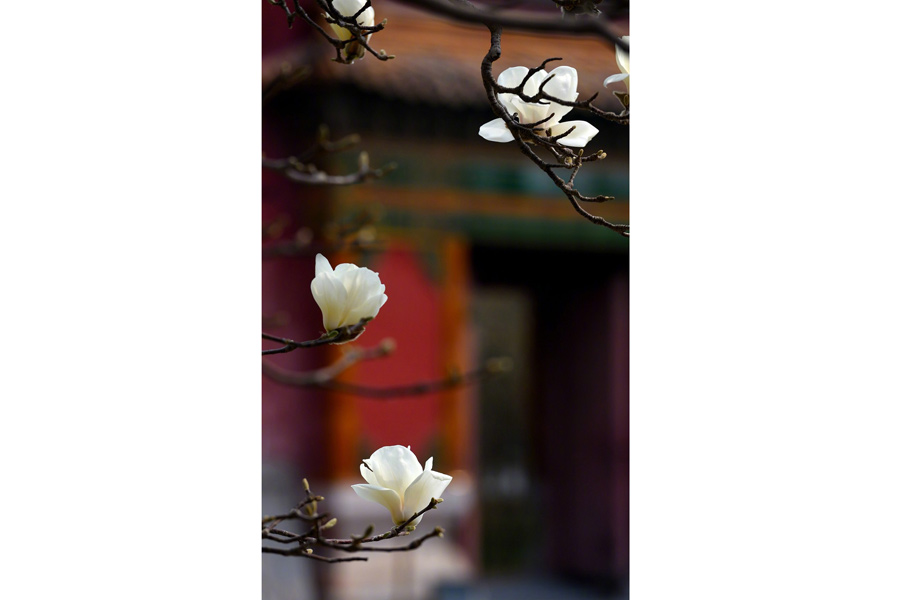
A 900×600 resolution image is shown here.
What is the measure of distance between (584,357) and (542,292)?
1.26ft

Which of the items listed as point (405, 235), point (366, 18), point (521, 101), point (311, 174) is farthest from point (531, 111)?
point (405, 235)

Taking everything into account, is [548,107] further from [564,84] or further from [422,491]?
[422,491]

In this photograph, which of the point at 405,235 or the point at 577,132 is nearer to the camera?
the point at 577,132

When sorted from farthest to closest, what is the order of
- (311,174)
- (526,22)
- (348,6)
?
(311,174)
(348,6)
(526,22)

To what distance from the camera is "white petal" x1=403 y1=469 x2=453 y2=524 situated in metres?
0.46

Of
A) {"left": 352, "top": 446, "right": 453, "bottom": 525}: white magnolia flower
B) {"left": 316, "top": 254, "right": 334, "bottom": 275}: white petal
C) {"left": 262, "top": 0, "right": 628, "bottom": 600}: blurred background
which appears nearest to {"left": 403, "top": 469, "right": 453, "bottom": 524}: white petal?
{"left": 352, "top": 446, "right": 453, "bottom": 525}: white magnolia flower

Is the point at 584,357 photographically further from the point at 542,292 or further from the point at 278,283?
the point at 278,283

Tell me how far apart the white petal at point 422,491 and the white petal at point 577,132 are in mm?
184

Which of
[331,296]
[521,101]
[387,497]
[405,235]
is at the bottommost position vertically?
[387,497]

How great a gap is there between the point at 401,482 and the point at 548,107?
21 centimetres

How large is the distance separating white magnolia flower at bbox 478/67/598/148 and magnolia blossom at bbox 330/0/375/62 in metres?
0.09

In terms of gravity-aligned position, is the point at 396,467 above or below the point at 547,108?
below

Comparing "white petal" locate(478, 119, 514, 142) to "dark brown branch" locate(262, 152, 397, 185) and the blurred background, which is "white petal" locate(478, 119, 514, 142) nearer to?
"dark brown branch" locate(262, 152, 397, 185)

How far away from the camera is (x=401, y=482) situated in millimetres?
461
